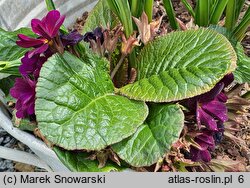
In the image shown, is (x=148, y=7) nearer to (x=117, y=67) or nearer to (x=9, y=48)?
(x=117, y=67)

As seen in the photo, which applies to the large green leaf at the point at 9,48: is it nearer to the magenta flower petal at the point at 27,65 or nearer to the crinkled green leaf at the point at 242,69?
the magenta flower petal at the point at 27,65

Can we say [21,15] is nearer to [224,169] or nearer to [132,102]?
[132,102]

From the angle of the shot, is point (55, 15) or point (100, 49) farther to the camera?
point (100, 49)

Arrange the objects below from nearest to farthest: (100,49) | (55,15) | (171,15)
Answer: (55,15)
(100,49)
(171,15)

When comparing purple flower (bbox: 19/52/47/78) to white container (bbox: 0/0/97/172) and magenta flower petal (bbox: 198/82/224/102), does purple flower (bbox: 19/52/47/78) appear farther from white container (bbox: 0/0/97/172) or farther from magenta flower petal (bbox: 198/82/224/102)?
magenta flower petal (bbox: 198/82/224/102)

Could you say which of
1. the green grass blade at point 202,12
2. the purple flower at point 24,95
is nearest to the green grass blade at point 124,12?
the green grass blade at point 202,12

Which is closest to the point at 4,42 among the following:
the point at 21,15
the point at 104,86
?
the point at 21,15
